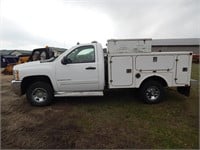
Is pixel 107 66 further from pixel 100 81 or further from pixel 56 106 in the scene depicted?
pixel 56 106

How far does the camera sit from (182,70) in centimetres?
516

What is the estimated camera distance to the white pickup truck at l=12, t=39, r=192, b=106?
509cm

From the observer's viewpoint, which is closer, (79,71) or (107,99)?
(79,71)

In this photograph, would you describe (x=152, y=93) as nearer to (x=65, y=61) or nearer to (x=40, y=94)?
(x=65, y=61)

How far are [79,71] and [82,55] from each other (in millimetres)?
517

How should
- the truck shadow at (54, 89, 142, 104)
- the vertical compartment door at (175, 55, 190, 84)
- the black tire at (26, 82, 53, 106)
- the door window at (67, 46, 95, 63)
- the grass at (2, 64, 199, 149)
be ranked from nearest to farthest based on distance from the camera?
the grass at (2, 64, 199, 149) < the vertical compartment door at (175, 55, 190, 84) < the door window at (67, 46, 95, 63) < the black tire at (26, 82, 53, 106) < the truck shadow at (54, 89, 142, 104)

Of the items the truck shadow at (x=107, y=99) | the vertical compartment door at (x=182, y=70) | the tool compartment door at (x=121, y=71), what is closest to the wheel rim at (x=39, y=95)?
the truck shadow at (x=107, y=99)

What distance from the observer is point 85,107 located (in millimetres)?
5230

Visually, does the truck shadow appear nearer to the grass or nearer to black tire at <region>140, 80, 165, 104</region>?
the grass

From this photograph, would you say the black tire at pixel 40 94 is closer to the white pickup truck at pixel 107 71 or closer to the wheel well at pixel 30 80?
the white pickup truck at pixel 107 71

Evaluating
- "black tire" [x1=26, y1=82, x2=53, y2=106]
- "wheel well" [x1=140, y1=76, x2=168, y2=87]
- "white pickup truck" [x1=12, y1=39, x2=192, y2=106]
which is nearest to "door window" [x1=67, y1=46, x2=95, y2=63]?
"white pickup truck" [x1=12, y1=39, x2=192, y2=106]

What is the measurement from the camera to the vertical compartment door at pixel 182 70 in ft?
16.7

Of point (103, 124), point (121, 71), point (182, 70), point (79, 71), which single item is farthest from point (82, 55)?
point (182, 70)

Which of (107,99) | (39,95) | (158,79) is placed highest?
(158,79)
